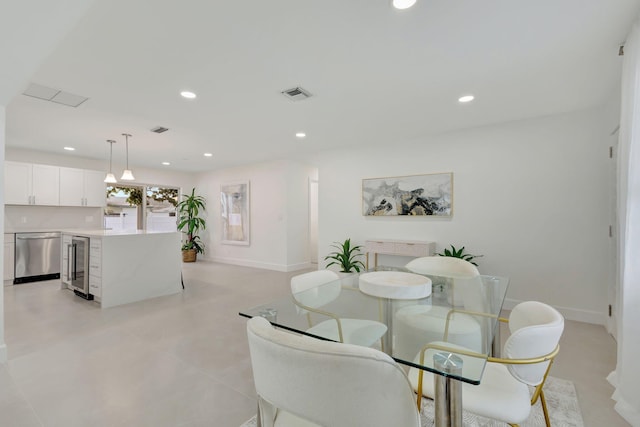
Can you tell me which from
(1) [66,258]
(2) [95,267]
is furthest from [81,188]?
(2) [95,267]

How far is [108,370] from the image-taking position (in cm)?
224

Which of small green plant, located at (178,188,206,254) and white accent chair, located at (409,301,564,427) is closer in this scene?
white accent chair, located at (409,301,564,427)

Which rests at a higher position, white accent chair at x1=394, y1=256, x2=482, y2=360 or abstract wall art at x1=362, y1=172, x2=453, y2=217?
abstract wall art at x1=362, y1=172, x2=453, y2=217

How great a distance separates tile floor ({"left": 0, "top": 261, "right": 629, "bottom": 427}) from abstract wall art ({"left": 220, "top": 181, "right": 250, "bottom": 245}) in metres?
3.11

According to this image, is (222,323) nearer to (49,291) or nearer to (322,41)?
(322,41)

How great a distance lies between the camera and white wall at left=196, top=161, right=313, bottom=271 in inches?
246

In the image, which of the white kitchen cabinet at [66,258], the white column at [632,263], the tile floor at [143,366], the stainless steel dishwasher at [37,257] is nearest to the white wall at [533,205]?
the tile floor at [143,366]

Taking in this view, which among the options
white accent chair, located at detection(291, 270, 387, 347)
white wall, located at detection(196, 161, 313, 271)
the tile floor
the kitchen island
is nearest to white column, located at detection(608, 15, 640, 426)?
the tile floor

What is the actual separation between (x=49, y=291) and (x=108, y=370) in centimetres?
351

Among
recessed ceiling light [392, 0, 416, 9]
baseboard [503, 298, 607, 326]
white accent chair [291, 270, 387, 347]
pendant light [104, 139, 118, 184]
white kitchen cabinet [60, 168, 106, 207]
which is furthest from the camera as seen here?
white kitchen cabinet [60, 168, 106, 207]

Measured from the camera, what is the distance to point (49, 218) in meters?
5.68

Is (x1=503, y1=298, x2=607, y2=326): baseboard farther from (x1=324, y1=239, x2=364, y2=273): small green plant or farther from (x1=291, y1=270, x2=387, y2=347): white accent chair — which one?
(x1=291, y1=270, x2=387, y2=347): white accent chair

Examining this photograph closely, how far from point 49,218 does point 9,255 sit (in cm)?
95

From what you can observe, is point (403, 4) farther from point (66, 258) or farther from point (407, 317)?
point (66, 258)
